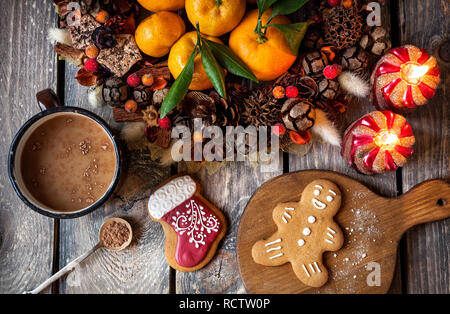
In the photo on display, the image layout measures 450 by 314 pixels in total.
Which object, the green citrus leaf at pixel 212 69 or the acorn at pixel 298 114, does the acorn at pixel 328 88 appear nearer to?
the acorn at pixel 298 114

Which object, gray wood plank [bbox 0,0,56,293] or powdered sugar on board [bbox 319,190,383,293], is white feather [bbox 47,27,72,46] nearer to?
gray wood plank [bbox 0,0,56,293]

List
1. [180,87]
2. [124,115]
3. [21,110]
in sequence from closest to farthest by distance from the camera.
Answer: [180,87] → [124,115] → [21,110]

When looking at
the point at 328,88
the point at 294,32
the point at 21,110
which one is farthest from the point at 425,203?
the point at 21,110

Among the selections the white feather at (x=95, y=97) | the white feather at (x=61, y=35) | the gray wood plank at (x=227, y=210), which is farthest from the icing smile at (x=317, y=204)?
the white feather at (x=61, y=35)

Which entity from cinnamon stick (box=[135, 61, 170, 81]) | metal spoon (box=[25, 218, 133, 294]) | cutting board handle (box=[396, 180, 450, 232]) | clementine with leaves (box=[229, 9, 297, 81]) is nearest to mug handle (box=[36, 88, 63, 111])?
cinnamon stick (box=[135, 61, 170, 81])

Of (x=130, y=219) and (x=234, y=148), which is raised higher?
(x=234, y=148)

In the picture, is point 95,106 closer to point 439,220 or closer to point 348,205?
point 348,205

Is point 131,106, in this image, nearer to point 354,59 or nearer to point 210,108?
point 210,108

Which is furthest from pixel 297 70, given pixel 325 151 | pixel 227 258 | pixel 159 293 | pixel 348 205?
pixel 159 293
